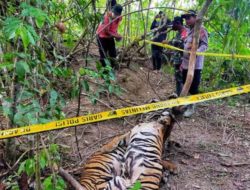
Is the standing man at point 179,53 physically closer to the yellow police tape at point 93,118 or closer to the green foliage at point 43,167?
the yellow police tape at point 93,118

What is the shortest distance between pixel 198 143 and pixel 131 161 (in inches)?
52.7

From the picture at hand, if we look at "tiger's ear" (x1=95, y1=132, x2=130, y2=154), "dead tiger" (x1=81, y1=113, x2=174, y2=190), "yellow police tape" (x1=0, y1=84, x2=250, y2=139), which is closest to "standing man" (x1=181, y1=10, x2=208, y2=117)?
"yellow police tape" (x1=0, y1=84, x2=250, y2=139)

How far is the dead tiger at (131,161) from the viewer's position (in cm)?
352

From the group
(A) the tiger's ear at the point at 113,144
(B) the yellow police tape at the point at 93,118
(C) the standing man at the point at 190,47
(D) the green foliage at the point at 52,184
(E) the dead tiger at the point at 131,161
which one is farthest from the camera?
(C) the standing man at the point at 190,47

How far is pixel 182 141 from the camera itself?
4.91 metres

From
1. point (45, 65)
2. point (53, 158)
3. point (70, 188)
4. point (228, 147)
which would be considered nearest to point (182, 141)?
point (228, 147)

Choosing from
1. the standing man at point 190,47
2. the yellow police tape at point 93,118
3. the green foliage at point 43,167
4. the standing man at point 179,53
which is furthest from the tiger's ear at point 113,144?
the standing man at point 179,53

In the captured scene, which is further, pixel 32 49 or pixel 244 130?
pixel 244 130

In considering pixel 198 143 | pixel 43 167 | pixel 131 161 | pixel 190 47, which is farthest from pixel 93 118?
pixel 190 47

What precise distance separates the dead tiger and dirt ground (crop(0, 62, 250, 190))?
8.9 inches

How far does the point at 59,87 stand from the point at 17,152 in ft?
2.40

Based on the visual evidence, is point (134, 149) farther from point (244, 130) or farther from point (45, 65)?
point (244, 130)

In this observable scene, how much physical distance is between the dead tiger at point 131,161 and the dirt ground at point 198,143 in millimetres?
225

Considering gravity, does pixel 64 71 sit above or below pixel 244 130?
above
